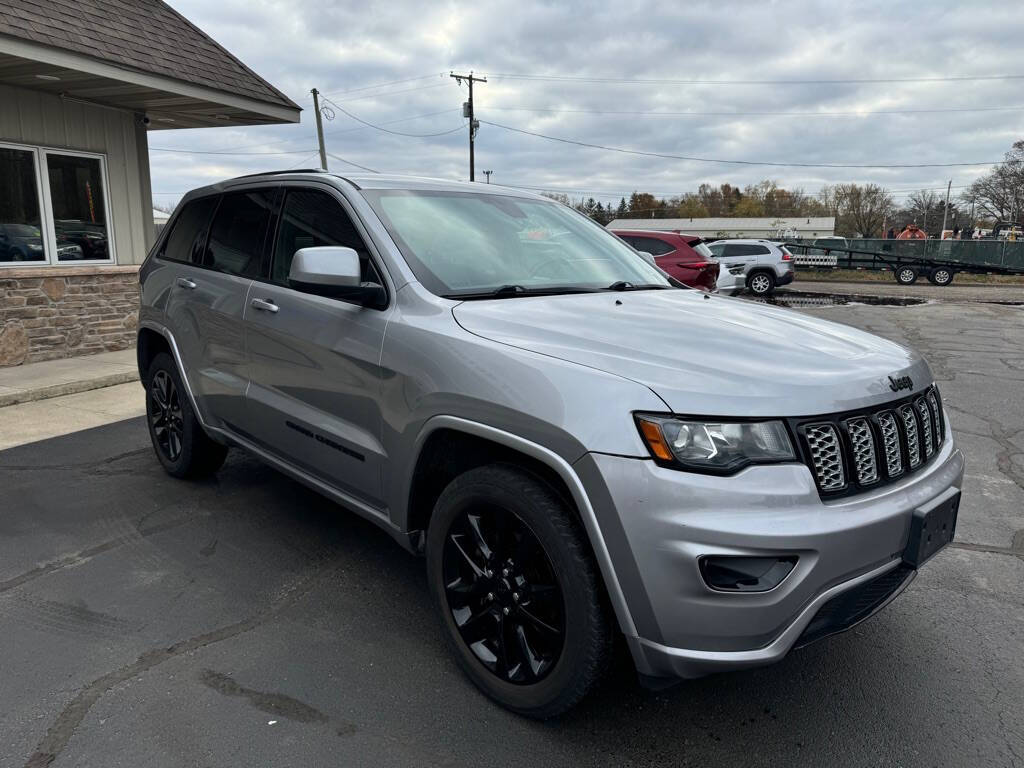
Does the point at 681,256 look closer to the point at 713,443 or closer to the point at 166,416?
the point at 166,416

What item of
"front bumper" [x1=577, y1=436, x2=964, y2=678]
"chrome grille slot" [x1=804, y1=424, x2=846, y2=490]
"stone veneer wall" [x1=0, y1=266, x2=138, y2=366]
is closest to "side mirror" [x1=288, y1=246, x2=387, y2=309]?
"front bumper" [x1=577, y1=436, x2=964, y2=678]

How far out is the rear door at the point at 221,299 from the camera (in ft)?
12.5

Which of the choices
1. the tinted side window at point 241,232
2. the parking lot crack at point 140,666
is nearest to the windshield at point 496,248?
the tinted side window at point 241,232

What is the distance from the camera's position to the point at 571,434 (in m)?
2.14

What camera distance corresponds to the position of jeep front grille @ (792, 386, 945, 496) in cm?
211

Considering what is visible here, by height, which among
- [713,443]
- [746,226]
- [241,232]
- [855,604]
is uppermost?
[746,226]

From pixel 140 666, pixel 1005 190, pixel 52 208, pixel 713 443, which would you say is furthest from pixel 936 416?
pixel 1005 190

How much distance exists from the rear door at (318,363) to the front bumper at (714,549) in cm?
118

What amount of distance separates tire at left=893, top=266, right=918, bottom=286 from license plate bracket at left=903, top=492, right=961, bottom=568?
3003 cm

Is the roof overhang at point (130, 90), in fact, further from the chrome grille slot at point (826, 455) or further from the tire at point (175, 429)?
the chrome grille slot at point (826, 455)

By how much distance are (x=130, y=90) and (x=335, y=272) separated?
26.5 ft

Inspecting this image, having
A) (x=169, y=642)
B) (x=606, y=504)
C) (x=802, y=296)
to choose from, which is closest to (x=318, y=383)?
(x=169, y=642)

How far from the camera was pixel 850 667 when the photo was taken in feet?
9.21

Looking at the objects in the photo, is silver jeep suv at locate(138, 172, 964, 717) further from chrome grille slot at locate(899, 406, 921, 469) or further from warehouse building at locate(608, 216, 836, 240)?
warehouse building at locate(608, 216, 836, 240)
